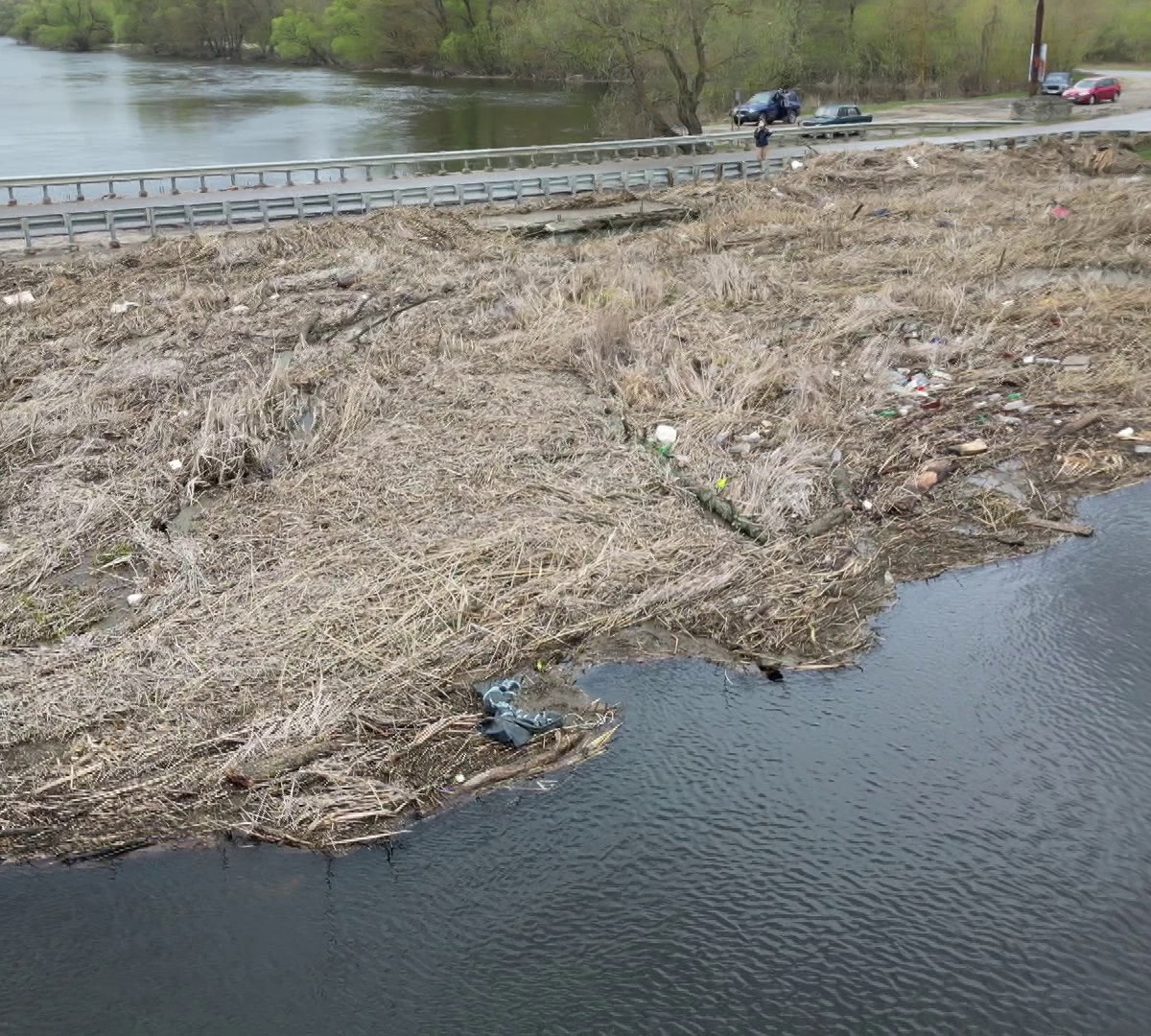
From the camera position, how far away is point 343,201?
22.5 metres

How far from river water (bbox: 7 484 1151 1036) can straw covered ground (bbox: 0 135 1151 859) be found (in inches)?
19.3

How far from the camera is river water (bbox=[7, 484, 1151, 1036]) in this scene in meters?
6.39

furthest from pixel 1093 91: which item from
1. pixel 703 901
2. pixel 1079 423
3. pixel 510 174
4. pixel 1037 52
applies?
pixel 703 901

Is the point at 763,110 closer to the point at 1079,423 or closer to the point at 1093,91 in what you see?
the point at 1093,91

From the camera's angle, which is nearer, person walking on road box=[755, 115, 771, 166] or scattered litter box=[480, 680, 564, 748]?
scattered litter box=[480, 680, 564, 748]

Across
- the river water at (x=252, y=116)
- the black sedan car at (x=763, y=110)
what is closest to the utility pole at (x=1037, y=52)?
the black sedan car at (x=763, y=110)

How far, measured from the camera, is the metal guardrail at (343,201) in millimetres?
20203

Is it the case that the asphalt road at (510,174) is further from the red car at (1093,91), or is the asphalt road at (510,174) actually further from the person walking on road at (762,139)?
the red car at (1093,91)

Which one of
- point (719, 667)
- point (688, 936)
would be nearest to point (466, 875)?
point (688, 936)

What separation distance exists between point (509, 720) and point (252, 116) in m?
48.2

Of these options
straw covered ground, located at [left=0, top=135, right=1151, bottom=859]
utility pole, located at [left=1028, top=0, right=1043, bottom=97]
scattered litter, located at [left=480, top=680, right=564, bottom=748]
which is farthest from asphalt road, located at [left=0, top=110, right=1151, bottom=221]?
scattered litter, located at [left=480, top=680, right=564, bottom=748]

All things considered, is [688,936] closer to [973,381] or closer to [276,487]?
[276,487]

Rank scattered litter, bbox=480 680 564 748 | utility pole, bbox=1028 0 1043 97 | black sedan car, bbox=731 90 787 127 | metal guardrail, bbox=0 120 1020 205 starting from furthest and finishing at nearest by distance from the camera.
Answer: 1. black sedan car, bbox=731 90 787 127
2. utility pole, bbox=1028 0 1043 97
3. metal guardrail, bbox=0 120 1020 205
4. scattered litter, bbox=480 680 564 748

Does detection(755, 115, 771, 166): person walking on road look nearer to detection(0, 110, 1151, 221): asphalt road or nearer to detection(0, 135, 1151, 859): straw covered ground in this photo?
detection(0, 110, 1151, 221): asphalt road
